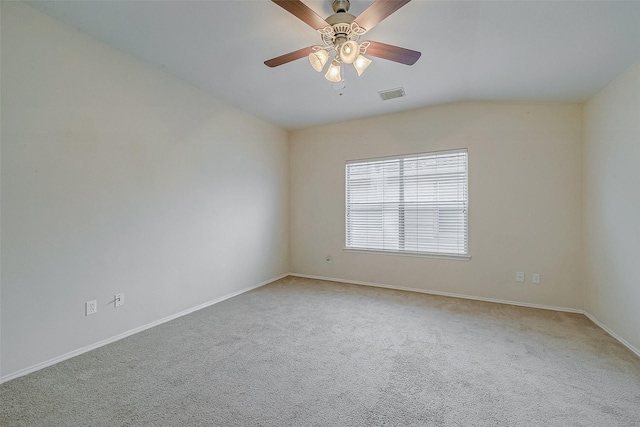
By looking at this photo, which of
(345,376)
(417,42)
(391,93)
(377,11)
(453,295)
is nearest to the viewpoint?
(377,11)

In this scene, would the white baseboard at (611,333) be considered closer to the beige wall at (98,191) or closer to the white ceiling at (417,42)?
the white ceiling at (417,42)

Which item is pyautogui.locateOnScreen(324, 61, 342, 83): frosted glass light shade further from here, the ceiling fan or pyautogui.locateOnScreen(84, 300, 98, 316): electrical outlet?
pyautogui.locateOnScreen(84, 300, 98, 316): electrical outlet

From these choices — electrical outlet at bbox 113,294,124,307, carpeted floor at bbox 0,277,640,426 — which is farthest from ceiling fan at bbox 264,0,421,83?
electrical outlet at bbox 113,294,124,307

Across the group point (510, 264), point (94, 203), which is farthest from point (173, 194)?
point (510, 264)

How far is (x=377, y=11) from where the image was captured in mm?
1683

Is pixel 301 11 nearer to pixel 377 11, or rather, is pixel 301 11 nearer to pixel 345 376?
pixel 377 11

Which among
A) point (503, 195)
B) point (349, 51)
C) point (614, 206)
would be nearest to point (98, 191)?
point (349, 51)

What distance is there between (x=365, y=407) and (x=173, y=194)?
274 centimetres

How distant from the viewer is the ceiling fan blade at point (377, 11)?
62.5 inches

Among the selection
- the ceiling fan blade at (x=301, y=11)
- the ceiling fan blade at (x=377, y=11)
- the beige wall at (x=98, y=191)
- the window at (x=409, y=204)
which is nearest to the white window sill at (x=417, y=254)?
the window at (x=409, y=204)

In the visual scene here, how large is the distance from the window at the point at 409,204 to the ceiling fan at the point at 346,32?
7.02 feet

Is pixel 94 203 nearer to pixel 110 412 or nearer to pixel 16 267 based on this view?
pixel 16 267

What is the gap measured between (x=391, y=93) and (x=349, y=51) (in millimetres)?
1734

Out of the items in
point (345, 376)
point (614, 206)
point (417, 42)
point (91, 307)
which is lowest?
point (345, 376)
